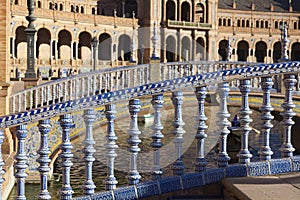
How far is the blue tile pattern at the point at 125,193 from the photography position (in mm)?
4785

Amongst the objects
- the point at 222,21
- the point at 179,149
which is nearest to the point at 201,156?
the point at 179,149

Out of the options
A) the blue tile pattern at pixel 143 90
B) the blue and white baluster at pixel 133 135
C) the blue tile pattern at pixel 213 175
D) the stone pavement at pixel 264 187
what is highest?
the blue tile pattern at pixel 143 90

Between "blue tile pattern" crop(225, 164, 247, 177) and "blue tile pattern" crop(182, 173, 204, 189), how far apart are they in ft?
0.78

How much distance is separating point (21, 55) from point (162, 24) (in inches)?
660

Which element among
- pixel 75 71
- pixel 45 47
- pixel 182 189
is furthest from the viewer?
pixel 45 47

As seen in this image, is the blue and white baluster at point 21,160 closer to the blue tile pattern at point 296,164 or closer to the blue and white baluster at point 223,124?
the blue and white baluster at point 223,124

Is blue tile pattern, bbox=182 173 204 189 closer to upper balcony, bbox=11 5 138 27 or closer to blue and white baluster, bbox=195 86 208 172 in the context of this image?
blue and white baluster, bbox=195 86 208 172

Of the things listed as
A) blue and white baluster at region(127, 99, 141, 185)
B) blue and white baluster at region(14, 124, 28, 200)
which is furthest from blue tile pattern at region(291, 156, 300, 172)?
blue and white baluster at region(14, 124, 28, 200)

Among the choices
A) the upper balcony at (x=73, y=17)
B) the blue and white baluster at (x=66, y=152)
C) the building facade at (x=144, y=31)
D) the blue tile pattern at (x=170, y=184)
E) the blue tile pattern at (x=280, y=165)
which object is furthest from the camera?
the building facade at (x=144, y=31)

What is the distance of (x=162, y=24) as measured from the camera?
2366 inches

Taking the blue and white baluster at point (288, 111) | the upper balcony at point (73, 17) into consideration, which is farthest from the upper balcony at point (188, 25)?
the blue and white baluster at point (288, 111)

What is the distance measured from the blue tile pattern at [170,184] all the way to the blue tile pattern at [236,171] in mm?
427

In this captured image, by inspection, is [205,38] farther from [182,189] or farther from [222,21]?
[182,189]

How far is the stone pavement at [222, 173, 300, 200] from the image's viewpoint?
4637 mm
